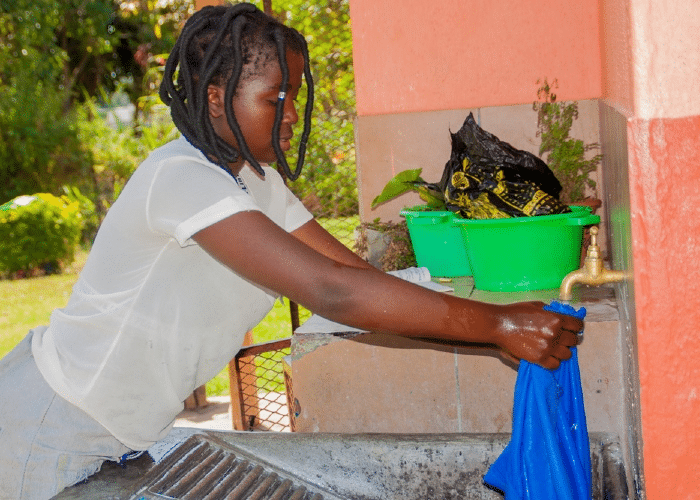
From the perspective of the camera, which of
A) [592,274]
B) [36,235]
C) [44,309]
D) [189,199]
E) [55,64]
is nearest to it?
[189,199]

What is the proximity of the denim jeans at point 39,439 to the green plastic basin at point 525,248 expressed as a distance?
1399mm

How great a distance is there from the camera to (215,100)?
1.56 m

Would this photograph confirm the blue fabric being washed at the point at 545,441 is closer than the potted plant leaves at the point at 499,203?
Yes

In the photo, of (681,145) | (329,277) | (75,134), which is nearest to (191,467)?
(329,277)

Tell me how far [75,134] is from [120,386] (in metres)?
10.1

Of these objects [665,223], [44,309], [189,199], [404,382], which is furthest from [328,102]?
[44,309]

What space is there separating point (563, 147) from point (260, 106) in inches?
74.9

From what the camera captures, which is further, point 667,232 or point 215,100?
point 215,100

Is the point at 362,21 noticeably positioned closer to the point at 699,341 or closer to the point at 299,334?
the point at 299,334

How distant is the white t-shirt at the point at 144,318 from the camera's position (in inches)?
58.2

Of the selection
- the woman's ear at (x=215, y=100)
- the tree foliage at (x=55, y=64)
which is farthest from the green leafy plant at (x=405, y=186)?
the tree foliage at (x=55, y=64)

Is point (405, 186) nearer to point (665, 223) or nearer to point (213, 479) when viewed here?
point (213, 479)

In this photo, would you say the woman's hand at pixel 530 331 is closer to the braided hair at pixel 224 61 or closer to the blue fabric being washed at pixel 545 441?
the blue fabric being washed at pixel 545 441

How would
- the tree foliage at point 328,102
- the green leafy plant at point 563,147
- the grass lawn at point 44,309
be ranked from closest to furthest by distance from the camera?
the green leafy plant at point 563,147 → the tree foliage at point 328,102 → the grass lawn at point 44,309
